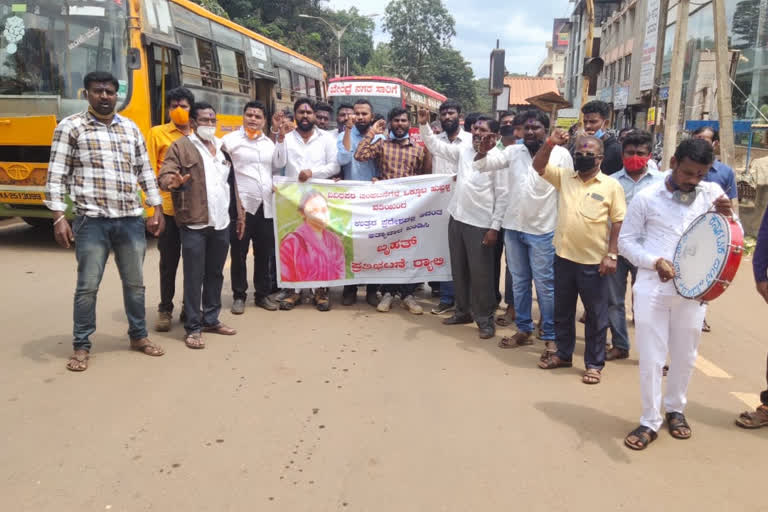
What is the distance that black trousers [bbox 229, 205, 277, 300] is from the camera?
19.2 ft

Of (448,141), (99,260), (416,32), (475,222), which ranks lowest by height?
(99,260)

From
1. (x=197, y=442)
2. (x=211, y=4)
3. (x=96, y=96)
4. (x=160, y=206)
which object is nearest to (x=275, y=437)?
(x=197, y=442)

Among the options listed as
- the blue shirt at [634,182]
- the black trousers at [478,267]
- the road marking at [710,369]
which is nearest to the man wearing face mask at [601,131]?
the blue shirt at [634,182]

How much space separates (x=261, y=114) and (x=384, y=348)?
2.41m

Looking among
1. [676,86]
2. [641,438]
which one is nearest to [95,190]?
[641,438]

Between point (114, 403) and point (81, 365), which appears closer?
point (114, 403)

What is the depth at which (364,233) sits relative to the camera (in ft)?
20.5

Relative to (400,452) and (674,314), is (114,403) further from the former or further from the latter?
(674,314)

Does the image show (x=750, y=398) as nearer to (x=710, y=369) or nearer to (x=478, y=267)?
(x=710, y=369)

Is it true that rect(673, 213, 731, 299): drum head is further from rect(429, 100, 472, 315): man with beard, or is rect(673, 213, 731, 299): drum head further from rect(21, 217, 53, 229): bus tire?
rect(21, 217, 53, 229): bus tire

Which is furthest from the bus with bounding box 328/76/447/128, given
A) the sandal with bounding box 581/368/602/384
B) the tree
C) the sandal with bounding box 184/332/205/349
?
the tree

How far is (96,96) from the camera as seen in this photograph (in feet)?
13.4

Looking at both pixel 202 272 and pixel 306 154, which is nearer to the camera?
pixel 202 272

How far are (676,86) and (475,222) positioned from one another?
729cm
